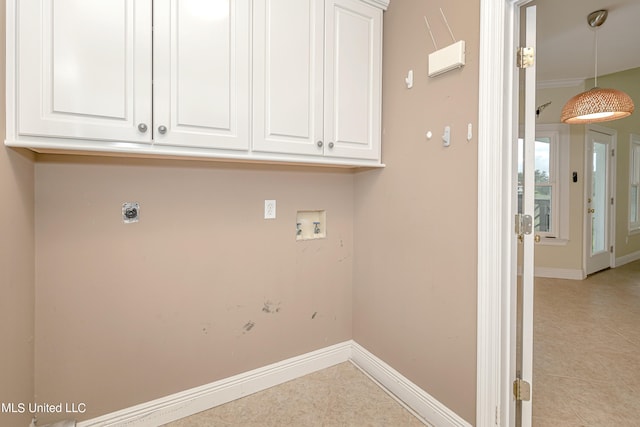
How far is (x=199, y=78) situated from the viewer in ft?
4.84

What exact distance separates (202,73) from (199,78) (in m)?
0.03

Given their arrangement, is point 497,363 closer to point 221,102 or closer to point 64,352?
point 221,102

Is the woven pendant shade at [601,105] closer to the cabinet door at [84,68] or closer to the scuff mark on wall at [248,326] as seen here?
the scuff mark on wall at [248,326]

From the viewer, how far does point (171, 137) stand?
1431 millimetres

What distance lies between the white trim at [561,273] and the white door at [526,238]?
12.4 feet

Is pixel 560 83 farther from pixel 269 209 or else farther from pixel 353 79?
pixel 269 209

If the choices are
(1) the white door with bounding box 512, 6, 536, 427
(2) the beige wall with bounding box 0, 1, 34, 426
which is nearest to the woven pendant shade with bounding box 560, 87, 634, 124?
(1) the white door with bounding box 512, 6, 536, 427

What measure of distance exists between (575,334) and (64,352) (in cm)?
367

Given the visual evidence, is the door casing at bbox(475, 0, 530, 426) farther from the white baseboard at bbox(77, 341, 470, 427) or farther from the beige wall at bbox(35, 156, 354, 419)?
the beige wall at bbox(35, 156, 354, 419)

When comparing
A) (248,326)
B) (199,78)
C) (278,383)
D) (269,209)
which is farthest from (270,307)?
(199,78)

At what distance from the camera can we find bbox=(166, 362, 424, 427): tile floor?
1732 mm

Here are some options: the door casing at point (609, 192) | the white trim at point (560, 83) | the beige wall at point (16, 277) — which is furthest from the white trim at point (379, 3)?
the door casing at point (609, 192)

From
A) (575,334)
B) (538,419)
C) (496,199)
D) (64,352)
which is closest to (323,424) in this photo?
(538,419)

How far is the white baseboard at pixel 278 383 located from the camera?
65.3 inches
